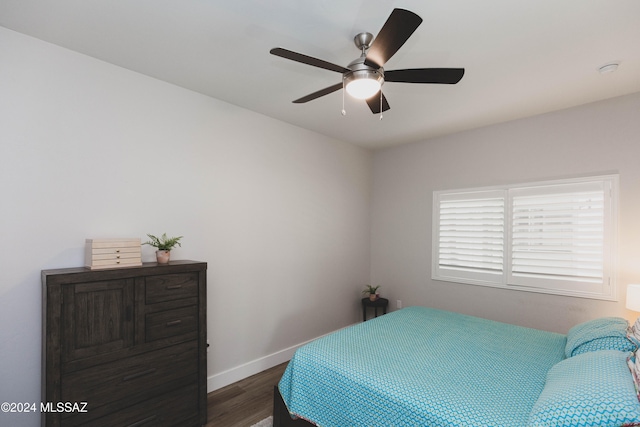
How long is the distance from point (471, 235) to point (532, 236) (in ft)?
2.06

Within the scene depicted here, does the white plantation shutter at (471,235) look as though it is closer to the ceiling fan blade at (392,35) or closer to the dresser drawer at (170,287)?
the ceiling fan blade at (392,35)

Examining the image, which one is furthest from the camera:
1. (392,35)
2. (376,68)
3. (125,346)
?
(125,346)

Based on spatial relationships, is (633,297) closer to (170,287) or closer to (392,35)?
(392,35)

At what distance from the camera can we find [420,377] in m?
1.72

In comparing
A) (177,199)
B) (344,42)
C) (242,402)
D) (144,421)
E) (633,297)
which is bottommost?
(242,402)

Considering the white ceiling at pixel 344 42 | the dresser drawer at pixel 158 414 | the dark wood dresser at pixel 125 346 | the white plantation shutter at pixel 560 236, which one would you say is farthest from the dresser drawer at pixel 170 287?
the white plantation shutter at pixel 560 236

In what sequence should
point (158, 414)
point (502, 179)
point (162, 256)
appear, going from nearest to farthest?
point (158, 414)
point (162, 256)
point (502, 179)

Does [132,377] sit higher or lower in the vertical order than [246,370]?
higher

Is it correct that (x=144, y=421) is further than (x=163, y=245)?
No

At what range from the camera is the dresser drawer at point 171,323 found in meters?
2.14

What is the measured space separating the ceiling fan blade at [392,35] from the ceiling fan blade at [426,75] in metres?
0.14

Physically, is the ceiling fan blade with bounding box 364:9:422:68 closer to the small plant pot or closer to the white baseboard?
the small plant pot

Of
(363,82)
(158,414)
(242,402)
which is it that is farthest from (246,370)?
(363,82)

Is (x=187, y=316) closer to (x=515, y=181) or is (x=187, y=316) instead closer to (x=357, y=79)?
(x=357, y=79)
